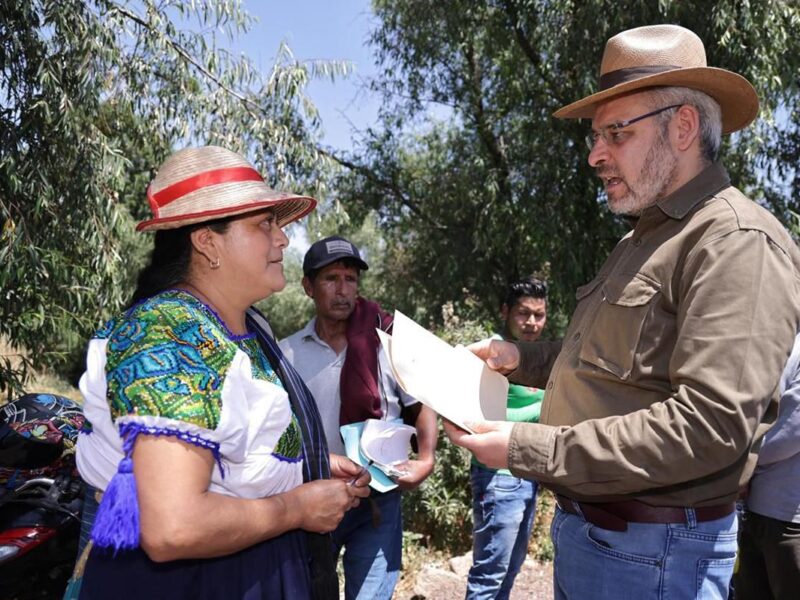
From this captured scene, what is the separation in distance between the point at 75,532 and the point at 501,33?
822cm

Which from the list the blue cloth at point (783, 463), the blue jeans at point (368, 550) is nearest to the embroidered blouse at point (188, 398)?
the blue jeans at point (368, 550)

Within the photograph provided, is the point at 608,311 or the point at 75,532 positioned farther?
the point at 75,532

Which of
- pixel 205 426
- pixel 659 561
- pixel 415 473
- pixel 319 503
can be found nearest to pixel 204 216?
pixel 205 426

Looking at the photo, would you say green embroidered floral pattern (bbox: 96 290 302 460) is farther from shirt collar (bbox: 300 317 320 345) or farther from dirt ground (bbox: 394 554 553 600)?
dirt ground (bbox: 394 554 553 600)

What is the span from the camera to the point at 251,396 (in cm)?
186

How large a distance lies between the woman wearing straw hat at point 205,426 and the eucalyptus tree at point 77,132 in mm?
3584

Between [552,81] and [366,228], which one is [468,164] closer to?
[552,81]

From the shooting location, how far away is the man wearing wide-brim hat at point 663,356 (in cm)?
164

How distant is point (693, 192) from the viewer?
1.92 m

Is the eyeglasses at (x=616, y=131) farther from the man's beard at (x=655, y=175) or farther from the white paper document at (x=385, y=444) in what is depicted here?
the white paper document at (x=385, y=444)

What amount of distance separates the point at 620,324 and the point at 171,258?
124 centimetres

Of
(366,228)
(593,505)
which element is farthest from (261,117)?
(366,228)

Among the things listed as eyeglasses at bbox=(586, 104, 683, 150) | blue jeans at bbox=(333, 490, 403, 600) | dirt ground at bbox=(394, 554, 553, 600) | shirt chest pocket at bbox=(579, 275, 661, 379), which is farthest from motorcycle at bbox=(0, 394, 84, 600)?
eyeglasses at bbox=(586, 104, 683, 150)

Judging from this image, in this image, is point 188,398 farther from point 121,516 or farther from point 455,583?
point 455,583
